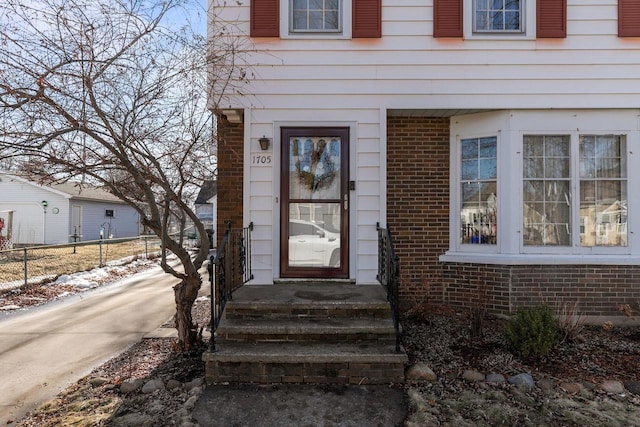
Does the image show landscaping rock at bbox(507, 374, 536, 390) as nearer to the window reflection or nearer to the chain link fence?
the window reflection

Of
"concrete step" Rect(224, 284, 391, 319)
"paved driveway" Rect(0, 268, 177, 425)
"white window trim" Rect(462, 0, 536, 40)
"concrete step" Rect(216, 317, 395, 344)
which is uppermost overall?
"white window trim" Rect(462, 0, 536, 40)

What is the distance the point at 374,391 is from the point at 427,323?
1737 millimetres

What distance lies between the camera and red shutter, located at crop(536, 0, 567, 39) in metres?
4.95

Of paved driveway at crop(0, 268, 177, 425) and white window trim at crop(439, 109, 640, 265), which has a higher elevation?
white window trim at crop(439, 109, 640, 265)

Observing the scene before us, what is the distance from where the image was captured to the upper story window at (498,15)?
517 centimetres

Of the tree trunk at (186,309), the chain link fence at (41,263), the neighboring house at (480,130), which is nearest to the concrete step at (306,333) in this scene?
the tree trunk at (186,309)

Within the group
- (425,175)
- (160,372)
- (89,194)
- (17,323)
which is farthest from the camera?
(89,194)

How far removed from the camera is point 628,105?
495cm

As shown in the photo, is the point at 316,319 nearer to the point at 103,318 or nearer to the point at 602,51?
the point at 103,318

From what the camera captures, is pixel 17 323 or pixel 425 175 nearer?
pixel 425 175

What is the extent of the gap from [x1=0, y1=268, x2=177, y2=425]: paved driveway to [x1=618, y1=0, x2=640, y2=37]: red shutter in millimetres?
7791

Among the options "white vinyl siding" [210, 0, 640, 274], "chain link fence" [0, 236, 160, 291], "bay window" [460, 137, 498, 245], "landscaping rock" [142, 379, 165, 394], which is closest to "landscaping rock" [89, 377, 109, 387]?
"landscaping rock" [142, 379, 165, 394]

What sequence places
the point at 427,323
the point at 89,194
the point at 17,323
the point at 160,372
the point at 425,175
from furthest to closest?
1. the point at 89,194
2. the point at 17,323
3. the point at 425,175
4. the point at 427,323
5. the point at 160,372

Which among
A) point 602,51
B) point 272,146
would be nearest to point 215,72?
point 272,146
